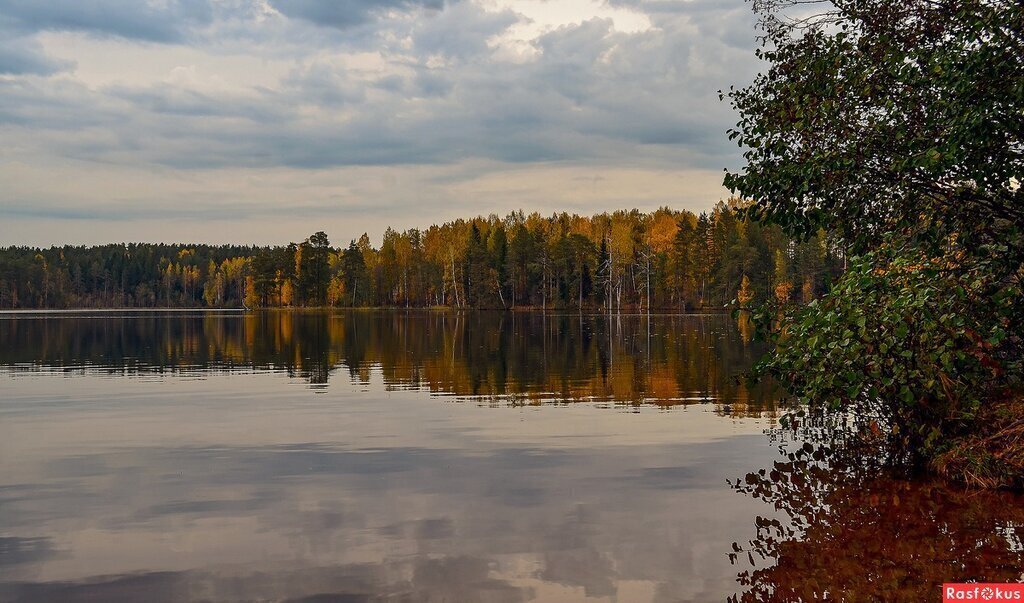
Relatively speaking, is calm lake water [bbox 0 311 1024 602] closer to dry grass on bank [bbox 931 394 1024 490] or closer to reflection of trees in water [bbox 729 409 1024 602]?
reflection of trees in water [bbox 729 409 1024 602]

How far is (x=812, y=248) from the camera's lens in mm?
135250

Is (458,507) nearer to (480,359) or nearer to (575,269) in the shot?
(480,359)

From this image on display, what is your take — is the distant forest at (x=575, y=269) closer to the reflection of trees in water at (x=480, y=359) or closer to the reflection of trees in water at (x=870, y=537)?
the reflection of trees in water at (x=480, y=359)

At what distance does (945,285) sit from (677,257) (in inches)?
5624

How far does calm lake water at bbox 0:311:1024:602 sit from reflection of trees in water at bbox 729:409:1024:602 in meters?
0.05

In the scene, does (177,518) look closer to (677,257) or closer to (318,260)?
(677,257)

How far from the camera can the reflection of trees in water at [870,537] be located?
10039mm

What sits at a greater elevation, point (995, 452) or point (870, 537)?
point (995, 452)

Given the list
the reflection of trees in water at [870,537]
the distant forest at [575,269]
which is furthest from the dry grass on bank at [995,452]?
the distant forest at [575,269]
